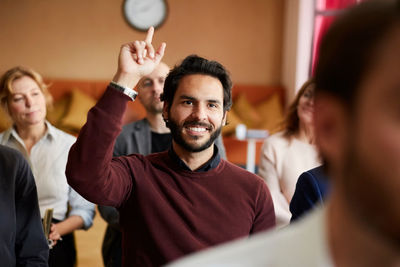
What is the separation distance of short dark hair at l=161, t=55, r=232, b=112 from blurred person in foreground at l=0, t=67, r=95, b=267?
84 cm

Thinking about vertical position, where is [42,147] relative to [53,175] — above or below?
above

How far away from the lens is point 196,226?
139 cm

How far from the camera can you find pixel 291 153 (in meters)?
2.31

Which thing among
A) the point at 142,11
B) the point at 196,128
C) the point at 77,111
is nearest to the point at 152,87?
the point at 196,128

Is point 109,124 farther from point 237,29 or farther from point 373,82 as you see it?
point 237,29

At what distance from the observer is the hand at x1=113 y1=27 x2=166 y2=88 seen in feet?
4.26

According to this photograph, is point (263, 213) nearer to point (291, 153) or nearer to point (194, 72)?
point (194, 72)

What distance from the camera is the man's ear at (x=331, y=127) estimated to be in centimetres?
52

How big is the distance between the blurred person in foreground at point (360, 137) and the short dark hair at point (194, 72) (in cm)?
106

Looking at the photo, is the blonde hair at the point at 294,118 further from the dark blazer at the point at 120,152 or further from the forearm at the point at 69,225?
the forearm at the point at 69,225

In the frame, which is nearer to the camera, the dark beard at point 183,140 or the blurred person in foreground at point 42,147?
the dark beard at point 183,140

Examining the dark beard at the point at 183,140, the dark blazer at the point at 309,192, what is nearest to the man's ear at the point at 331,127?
the dark blazer at the point at 309,192

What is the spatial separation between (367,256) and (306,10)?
231 inches

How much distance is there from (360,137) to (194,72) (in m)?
1.15
